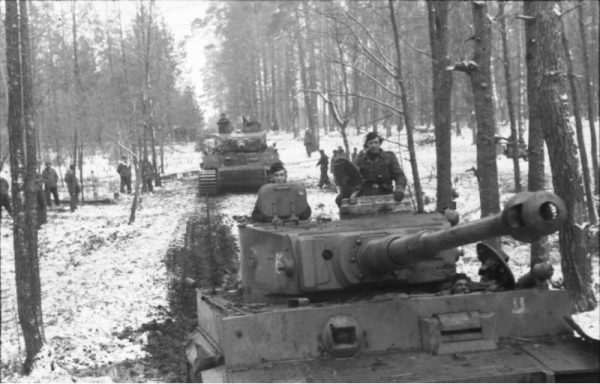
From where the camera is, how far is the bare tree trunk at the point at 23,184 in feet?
34.0

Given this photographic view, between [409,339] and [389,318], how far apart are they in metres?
0.22

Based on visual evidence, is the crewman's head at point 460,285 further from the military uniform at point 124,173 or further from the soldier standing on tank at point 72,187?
the military uniform at point 124,173

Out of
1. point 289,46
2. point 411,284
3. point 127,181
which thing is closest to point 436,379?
point 411,284

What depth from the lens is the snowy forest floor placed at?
31.8 feet

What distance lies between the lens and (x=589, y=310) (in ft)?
35.0

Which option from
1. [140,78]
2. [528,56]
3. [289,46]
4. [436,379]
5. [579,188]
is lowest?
[436,379]

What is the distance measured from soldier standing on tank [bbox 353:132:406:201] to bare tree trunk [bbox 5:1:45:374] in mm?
5360

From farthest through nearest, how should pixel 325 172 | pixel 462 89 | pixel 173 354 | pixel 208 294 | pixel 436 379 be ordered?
pixel 462 89 → pixel 325 172 → pixel 173 354 → pixel 208 294 → pixel 436 379

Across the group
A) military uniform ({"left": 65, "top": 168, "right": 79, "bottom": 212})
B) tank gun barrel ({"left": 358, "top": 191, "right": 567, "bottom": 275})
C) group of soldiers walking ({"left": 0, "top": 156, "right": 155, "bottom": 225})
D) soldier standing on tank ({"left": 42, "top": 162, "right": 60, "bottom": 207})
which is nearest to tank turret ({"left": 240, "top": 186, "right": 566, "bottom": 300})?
tank gun barrel ({"left": 358, "top": 191, "right": 567, "bottom": 275})

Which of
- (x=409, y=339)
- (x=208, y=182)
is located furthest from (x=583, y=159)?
(x=409, y=339)

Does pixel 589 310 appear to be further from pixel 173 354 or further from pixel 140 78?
pixel 140 78

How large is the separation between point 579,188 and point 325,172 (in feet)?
48.8

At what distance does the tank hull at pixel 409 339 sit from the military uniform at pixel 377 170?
7.47 feet

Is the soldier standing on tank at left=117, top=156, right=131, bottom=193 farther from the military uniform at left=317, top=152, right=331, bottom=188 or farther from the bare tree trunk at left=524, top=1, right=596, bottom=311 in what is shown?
the bare tree trunk at left=524, top=1, right=596, bottom=311
